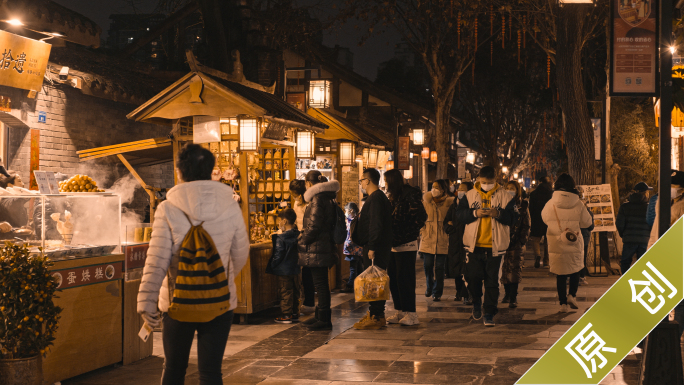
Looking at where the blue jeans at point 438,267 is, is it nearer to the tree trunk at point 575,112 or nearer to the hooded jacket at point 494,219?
the hooded jacket at point 494,219

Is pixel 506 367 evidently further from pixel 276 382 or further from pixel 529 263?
pixel 529 263

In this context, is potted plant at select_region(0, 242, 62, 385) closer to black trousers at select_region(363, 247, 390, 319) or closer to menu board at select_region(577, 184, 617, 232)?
black trousers at select_region(363, 247, 390, 319)

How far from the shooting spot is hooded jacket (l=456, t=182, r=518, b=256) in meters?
8.95

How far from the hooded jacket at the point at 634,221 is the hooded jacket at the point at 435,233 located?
3143 mm

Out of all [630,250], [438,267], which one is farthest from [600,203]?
[438,267]

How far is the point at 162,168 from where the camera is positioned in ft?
54.5

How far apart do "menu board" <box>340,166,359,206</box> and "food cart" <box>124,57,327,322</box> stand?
3749 millimetres

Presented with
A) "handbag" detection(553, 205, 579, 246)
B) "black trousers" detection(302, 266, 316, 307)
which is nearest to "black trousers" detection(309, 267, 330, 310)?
"black trousers" detection(302, 266, 316, 307)

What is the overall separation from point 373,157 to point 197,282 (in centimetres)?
1336

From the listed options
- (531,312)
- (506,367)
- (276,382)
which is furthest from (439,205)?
(276,382)

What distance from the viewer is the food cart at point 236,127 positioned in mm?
9695

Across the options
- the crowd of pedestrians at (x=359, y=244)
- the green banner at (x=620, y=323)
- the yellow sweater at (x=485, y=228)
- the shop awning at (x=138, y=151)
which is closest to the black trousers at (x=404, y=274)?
the crowd of pedestrians at (x=359, y=244)

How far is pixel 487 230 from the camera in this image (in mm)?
9016

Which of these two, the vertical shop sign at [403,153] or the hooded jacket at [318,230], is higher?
the vertical shop sign at [403,153]
